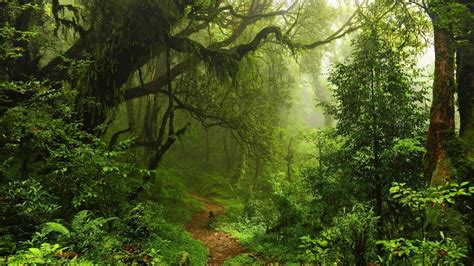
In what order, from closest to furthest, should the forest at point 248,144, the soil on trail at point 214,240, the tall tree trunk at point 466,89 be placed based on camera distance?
the forest at point 248,144, the tall tree trunk at point 466,89, the soil on trail at point 214,240

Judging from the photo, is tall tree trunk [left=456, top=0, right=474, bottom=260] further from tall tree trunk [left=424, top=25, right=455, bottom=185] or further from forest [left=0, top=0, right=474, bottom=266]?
tall tree trunk [left=424, top=25, right=455, bottom=185]

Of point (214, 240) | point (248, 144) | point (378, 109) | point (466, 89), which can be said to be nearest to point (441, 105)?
point (466, 89)

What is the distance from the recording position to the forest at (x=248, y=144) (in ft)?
18.7

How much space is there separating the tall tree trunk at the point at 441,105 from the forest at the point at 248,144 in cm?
3

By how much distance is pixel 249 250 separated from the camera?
11.6 m

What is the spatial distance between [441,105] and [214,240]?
9865 millimetres

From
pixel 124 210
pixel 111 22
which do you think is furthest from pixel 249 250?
pixel 111 22

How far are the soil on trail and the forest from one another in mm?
99

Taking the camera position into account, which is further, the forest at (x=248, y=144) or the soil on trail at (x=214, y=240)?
the soil on trail at (x=214, y=240)

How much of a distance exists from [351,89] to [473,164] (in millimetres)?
3768

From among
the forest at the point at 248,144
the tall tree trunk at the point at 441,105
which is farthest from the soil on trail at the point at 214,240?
the tall tree trunk at the point at 441,105

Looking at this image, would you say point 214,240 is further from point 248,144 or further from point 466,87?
point 466,87

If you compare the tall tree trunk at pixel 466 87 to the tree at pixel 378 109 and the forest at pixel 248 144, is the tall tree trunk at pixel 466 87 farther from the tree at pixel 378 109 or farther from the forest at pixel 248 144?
the tree at pixel 378 109

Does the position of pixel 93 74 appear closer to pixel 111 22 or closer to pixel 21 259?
pixel 111 22
